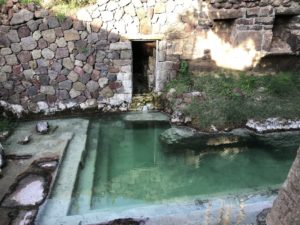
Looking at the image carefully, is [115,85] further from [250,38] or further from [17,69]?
[250,38]

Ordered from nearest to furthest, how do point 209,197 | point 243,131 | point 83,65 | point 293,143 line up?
1. point 209,197
2. point 293,143
3. point 243,131
4. point 83,65

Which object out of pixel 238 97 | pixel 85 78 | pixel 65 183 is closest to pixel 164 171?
pixel 65 183

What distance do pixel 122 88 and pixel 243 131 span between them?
2.92 meters

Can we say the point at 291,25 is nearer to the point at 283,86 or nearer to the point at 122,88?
the point at 283,86

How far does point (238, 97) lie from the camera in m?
7.58

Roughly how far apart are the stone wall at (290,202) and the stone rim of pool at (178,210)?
4.11ft

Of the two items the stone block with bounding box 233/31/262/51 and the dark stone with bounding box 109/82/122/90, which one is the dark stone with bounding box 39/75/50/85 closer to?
the dark stone with bounding box 109/82/122/90

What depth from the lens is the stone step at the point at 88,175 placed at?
497 centimetres

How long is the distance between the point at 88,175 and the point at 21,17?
12.4 ft

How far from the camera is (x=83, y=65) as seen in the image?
7.68m

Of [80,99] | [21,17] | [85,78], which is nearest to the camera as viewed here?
[21,17]

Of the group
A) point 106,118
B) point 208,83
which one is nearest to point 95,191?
point 106,118

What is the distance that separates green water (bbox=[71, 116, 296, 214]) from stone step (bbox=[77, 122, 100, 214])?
0.02 meters

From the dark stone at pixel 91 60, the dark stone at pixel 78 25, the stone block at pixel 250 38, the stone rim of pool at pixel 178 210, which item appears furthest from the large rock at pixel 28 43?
the stone block at pixel 250 38
